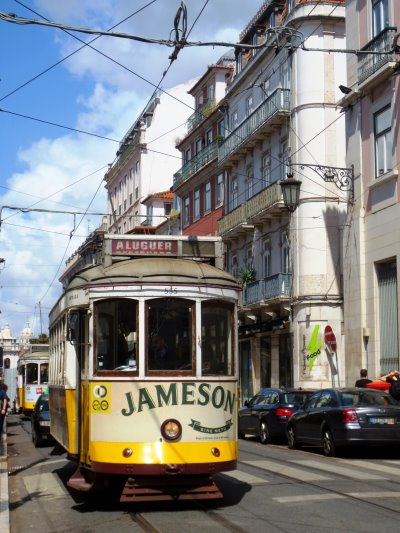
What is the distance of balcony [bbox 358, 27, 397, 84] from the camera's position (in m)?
24.4

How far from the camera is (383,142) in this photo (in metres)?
25.6

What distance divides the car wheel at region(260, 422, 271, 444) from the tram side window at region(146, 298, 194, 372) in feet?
42.0

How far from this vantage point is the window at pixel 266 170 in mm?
37125

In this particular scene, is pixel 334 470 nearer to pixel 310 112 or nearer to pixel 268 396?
pixel 268 396

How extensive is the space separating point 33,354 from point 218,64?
19.1 metres

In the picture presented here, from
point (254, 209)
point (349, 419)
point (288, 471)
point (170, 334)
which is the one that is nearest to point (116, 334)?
point (170, 334)

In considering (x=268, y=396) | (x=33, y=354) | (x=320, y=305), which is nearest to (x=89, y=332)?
(x=268, y=396)

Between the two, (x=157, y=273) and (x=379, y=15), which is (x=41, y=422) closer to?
(x=157, y=273)

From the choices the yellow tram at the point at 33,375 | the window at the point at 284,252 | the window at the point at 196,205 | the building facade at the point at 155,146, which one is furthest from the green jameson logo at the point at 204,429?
the building facade at the point at 155,146

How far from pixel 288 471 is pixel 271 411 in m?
8.16

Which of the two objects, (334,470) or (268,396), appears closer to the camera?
(334,470)

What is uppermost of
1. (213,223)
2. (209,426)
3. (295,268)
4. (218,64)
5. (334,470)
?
(218,64)

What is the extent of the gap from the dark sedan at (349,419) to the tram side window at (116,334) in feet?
27.4

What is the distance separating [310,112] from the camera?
108 feet
